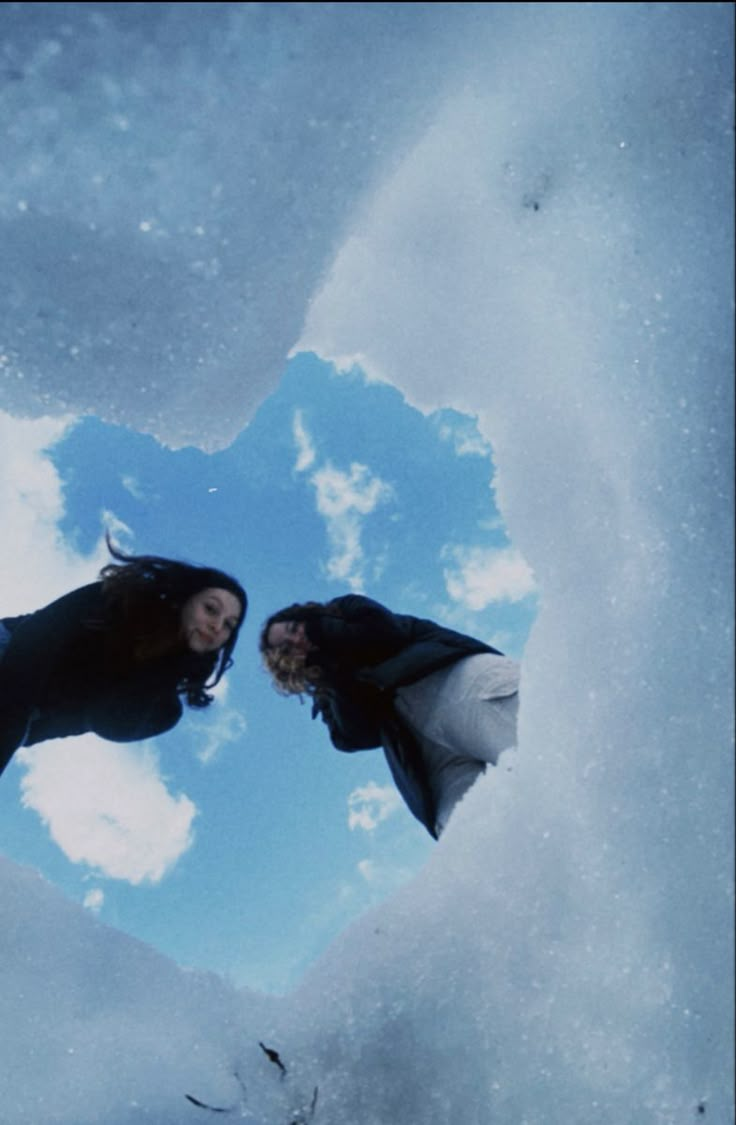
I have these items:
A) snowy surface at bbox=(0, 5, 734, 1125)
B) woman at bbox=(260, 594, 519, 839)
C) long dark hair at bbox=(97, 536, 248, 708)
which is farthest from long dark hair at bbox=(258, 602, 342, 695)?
snowy surface at bbox=(0, 5, 734, 1125)

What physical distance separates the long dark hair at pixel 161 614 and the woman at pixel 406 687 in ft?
0.73

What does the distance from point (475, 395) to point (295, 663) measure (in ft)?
3.48

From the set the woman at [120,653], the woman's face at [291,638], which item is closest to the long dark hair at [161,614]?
the woman at [120,653]

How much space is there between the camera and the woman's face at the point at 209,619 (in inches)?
105

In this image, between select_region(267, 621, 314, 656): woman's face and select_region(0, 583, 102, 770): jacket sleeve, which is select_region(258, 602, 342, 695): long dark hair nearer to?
select_region(267, 621, 314, 656): woman's face

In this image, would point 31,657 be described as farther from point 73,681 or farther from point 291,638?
point 291,638

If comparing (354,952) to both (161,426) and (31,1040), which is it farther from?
(161,426)

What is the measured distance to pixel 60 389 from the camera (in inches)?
82.4

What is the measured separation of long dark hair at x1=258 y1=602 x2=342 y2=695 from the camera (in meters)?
2.75

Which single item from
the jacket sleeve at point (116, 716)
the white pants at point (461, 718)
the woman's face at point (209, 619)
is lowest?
the jacket sleeve at point (116, 716)

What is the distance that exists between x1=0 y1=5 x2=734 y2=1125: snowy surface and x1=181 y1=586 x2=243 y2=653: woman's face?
26.6 inches

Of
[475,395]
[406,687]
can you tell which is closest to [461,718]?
[406,687]

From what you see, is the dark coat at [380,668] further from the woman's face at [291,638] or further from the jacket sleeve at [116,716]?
the jacket sleeve at [116,716]

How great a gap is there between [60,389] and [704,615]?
1489 millimetres
